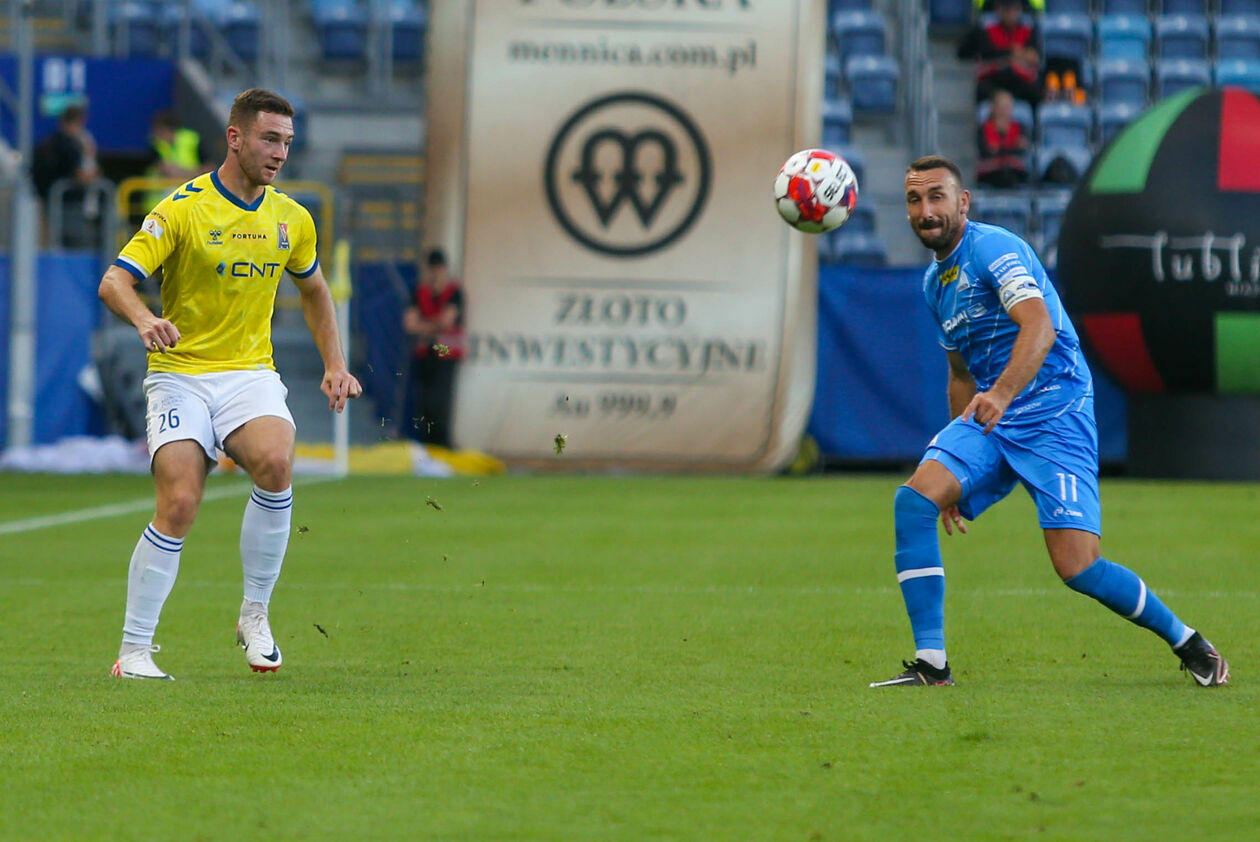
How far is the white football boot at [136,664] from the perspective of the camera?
670 centimetres

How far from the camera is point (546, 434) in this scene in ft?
60.7

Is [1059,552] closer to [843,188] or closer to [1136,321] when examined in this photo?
[843,188]

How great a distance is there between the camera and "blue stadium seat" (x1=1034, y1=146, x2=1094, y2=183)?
67.9ft

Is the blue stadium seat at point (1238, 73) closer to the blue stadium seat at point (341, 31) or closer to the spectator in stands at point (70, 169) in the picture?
the blue stadium seat at point (341, 31)

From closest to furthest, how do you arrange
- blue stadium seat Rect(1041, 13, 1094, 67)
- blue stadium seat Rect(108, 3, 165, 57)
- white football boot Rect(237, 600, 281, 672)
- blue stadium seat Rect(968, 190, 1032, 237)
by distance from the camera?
white football boot Rect(237, 600, 281, 672) → blue stadium seat Rect(968, 190, 1032, 237) → blue stadium seat Rect(1041, 13, 1094, 67) → blue stadium seat Rect(108, 3, 165, 57)

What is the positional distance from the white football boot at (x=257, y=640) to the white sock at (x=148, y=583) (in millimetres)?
312

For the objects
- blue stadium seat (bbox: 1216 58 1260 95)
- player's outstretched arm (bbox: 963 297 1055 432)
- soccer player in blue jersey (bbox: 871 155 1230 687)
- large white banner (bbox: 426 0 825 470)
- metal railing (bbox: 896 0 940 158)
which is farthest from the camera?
blue stadium seat (bbox: 1216 58 1260 95)

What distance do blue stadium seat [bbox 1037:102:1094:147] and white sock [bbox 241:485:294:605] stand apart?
1672cm

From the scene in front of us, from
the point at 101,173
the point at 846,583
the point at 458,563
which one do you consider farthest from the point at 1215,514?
the point at 101,173

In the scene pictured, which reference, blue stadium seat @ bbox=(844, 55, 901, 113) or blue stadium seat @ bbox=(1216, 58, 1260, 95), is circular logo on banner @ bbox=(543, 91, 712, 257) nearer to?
blue stadium seat @ bbox=(844, 55, 901, 113)

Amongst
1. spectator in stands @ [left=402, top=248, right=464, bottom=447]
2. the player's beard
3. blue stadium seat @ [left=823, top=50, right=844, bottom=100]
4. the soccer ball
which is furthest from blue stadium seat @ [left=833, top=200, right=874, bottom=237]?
the player's beard

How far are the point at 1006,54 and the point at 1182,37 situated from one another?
371 centimetres

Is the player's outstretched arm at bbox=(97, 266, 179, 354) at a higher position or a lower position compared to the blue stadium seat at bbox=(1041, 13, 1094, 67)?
lower

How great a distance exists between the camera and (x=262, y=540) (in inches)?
276
